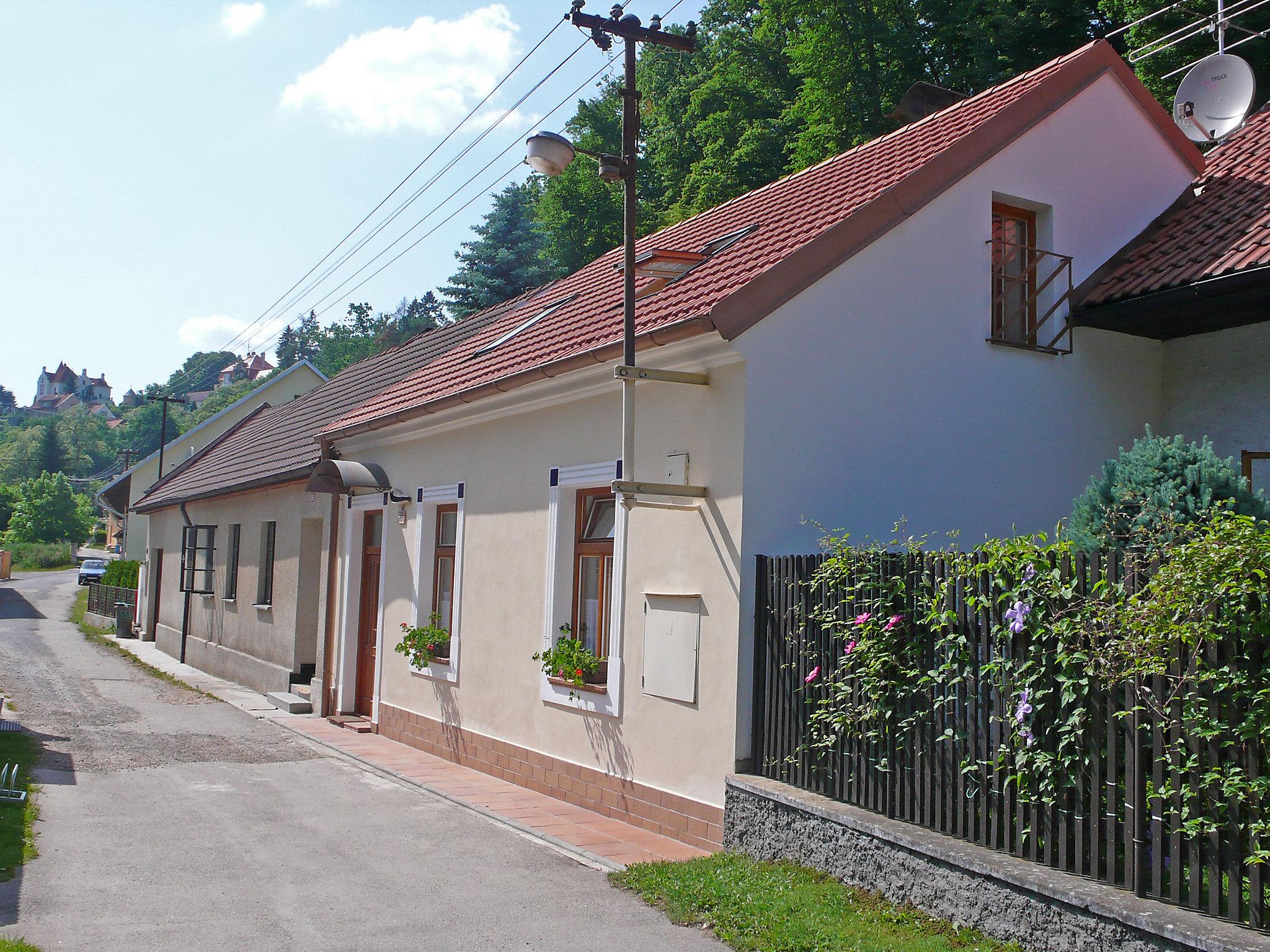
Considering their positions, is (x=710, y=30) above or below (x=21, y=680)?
above

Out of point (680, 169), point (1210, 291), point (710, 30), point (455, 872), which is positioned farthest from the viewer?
point (710, 30)

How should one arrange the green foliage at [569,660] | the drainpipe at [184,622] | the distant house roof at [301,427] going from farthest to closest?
the drainpipe at [184,622] < the distant house roof at [301,427] < the green foliage at [569,660]

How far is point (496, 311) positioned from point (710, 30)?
2189 centimetres

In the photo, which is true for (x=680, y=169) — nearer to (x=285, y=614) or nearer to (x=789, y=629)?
(x=285, y=614)

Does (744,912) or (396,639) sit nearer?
(744,912)

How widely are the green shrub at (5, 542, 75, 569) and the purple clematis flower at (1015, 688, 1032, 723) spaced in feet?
262

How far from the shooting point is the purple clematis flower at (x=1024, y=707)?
5.28 meters

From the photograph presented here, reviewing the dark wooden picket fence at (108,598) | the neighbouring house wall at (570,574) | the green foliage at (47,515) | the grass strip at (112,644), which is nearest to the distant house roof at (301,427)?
the grass strip at (112,644)

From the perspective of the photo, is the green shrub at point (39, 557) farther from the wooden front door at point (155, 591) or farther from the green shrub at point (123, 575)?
the wooden front door at point (155, 591)

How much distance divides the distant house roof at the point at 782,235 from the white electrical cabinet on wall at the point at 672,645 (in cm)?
186

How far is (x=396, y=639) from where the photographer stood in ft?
41.3

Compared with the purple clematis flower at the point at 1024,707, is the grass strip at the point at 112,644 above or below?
below

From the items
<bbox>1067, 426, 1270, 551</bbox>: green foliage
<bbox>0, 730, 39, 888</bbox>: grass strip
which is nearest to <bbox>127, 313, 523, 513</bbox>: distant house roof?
<bbox>0, 730, 39, 888</bbox>: grass strip

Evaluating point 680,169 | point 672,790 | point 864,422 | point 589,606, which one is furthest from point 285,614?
point 680,169
